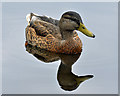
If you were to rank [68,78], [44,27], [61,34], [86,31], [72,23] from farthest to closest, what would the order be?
[44,27], [61,34], [72,23], [86,31], [68,78]

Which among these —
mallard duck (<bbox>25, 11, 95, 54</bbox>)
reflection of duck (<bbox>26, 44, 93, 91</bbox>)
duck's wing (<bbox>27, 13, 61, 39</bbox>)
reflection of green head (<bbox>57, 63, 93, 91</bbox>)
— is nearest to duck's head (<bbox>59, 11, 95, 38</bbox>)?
mallard duck (<bbox>25, 11, 95, 54</bbox>)

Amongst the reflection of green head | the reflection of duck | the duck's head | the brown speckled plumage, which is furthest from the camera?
the brown speckled plumage

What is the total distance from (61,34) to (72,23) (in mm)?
610

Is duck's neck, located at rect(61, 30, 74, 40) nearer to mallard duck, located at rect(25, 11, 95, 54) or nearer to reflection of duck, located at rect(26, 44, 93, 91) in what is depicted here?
mallard duck, located at rect(25, 11, 95, 54)

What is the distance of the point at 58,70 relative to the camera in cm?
1428

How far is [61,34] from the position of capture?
15.6 metres

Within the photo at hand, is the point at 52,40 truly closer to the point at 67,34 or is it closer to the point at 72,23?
the point at 67,34

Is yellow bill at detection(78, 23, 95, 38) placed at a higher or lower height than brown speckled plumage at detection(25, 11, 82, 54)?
higher

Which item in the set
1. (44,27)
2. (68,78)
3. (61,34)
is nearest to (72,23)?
(61,34)

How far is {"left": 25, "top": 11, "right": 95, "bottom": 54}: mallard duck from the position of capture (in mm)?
15094

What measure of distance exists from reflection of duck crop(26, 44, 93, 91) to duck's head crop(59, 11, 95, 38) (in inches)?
30.6

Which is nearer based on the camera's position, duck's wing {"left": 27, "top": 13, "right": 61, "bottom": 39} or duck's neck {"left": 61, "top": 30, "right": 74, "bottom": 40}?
duck's neck {"left": 61, "top": 30, "right": 74, "bottom": 40}

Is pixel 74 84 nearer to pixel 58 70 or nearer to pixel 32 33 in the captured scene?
pixel 58 70

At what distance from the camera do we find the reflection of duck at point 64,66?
13.5 m
